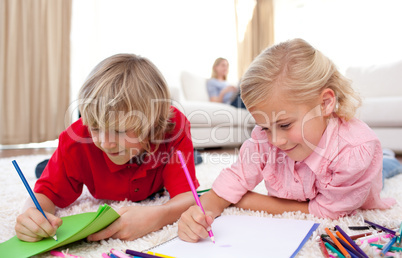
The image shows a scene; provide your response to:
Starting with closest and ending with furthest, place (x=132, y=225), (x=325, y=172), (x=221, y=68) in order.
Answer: (x=132, y=225) → (x=325, y=172) → (x=221, y=68)

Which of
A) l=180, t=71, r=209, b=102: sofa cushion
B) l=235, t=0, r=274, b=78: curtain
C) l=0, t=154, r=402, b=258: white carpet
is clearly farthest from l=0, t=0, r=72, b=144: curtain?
l=235, t=0, r=274, b=78: curtain

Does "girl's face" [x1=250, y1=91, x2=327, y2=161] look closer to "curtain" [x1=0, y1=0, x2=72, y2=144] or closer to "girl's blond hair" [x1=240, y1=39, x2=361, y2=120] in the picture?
"girl's blond hair" [x1=240, y1=39, x2=361, y2=120]

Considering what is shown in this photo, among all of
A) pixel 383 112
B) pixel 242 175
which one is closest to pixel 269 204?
pixel 242 175

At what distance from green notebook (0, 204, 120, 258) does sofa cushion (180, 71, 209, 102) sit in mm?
2792

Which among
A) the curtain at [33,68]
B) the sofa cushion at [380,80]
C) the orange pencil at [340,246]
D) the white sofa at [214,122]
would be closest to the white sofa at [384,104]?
the sofa cushion at [380,80]

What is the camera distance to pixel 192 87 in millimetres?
3475

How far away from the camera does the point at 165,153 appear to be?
0.95 m

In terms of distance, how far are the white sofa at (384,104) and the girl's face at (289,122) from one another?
5.00 ft

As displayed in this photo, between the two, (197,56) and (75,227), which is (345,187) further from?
(197,56)

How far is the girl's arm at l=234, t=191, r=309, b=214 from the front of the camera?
2.91ft

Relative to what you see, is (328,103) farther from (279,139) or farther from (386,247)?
(386,247)

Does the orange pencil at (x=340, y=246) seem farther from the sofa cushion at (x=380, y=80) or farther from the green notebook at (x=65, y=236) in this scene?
the sofa cushion at (x=380, y=80)

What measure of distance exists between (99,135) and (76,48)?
289 centimetres

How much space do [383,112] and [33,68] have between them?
2.93 meters
